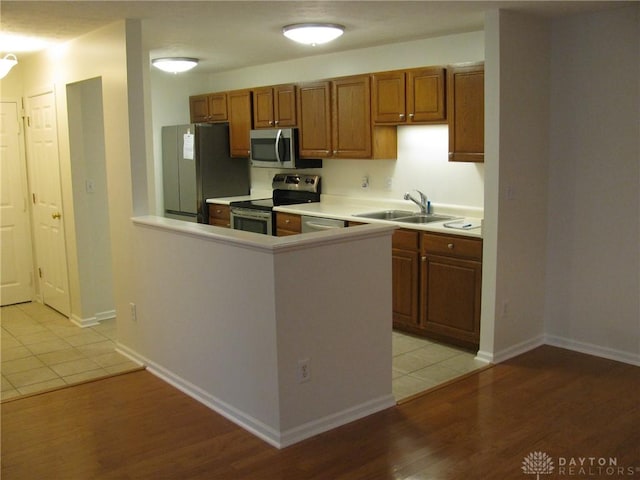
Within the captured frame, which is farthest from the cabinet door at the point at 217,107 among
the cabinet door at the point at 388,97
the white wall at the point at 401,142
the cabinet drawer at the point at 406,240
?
the cabinet drawer at the point at 406,240

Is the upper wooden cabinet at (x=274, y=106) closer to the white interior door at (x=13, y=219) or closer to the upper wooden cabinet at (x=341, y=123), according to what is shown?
the upper wooden cabinet at (x=341, y=123)

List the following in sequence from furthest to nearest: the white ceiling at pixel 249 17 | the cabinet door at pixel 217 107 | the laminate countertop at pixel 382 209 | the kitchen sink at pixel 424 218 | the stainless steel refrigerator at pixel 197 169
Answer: the cabinet door at pixel 217 107, the stainless steel refrigerator at pixel 197 169, the kitchen sink at pixel 424 218, the laminate countertop at pixel 382 209, the white ceiling at pixel 249 17

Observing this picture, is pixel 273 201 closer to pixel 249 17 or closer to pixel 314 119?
pixel 314 119

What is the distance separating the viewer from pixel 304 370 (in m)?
3.21

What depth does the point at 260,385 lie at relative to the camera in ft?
10.6

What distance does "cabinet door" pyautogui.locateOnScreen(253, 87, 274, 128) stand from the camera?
6.23 meters

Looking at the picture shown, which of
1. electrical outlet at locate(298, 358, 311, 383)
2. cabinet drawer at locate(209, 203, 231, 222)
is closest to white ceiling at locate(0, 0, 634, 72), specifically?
cabinet drawer at locate(209, 203, 231, 222)

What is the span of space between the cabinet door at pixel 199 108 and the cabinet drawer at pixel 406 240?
3122mm

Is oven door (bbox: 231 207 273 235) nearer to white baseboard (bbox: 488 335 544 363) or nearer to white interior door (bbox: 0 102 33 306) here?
white interior door (bbox: 0 102 33 306)

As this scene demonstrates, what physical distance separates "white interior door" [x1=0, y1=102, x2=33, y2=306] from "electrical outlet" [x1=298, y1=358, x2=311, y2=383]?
Result: 4054mm

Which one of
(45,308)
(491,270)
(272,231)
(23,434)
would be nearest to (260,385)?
(23,434)

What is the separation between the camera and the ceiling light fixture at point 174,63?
579 centimetres

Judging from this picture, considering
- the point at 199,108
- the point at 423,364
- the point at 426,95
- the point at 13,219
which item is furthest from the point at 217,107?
the point at 423,364

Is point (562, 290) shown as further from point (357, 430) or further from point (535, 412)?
point (357, 430)
